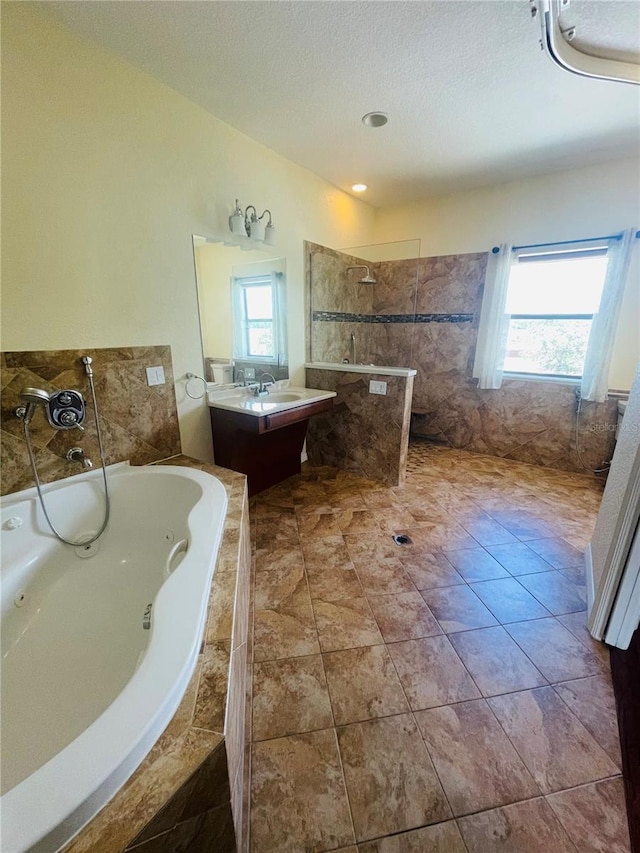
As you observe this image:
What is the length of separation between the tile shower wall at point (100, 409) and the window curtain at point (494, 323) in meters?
3.05

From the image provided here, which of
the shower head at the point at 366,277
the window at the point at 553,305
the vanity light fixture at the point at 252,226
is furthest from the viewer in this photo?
the shower head at the point at 366,277

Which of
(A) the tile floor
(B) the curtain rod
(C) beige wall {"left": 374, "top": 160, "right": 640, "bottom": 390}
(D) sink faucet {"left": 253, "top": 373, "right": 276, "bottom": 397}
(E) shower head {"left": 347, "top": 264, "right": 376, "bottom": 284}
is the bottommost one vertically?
(A) the tile floor

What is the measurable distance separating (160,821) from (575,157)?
172 inches

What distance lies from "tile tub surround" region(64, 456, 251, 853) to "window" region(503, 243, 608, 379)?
12.1ft

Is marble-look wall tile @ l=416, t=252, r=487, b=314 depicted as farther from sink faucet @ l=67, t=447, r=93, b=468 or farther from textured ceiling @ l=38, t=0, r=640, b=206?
sink faucet @ l=67, t=447, r=93, b=468

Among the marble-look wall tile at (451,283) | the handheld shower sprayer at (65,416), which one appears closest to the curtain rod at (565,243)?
the marble-look wall tile at (451,283)

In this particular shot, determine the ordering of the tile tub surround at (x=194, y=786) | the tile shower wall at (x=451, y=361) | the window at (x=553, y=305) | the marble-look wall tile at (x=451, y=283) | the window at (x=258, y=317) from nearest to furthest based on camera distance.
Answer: the tile tub surround at (x=194, y=786), the window at (x=258, y=317), the window at (x=553, y=305), the tile shower wall at (x=451, y=361), the marble-look wall tile at (x=451, y=283)

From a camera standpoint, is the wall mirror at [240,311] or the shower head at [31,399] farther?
the wall mirror at [240,311]

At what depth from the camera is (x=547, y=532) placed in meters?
2.36

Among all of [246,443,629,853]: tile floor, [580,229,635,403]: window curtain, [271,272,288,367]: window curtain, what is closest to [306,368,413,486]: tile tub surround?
[271,272,288,367]: window curtain

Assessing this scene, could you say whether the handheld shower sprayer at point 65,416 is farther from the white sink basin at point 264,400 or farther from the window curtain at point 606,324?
the window curtain at point 606,324

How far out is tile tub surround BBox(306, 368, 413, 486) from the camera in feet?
9.29

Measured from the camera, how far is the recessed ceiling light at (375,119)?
2.10 meters

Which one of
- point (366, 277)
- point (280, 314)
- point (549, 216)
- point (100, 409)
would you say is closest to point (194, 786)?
point (100, 409)
